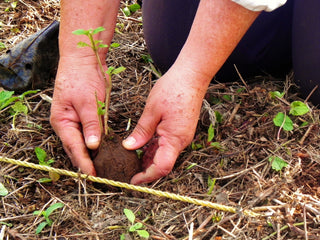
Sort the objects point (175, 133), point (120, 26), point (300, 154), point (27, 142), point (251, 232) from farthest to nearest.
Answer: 1. point (120, 26)
2. point (27, 142)
3. point (300, 154)
4. point (175, 133)
5. point (251, 232)

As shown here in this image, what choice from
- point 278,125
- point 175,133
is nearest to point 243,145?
point 278,125

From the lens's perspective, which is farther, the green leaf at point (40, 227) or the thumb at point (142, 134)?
the thumb at point (142, 134)

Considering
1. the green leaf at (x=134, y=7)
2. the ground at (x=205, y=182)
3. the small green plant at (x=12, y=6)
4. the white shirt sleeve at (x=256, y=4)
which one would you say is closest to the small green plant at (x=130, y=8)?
the green leaf at (x=134, y=7)

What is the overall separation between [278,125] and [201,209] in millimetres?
463

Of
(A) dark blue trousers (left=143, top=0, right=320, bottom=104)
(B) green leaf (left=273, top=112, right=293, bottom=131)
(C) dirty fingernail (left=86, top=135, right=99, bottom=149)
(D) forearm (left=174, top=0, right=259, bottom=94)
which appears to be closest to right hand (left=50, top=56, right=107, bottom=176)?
(C) dirty fingernail (left=86, top=135, right=99, bottom=149)

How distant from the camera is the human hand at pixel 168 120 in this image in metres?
1.32

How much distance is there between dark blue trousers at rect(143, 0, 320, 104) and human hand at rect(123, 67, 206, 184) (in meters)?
0.54

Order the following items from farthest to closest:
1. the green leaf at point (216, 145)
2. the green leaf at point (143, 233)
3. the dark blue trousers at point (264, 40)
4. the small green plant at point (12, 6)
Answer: the small green plant at point (12, 6) < the dark blue trousers at point (264, 40) < the green leaf at point (216, 145) < the green leaf at point (143, 233)

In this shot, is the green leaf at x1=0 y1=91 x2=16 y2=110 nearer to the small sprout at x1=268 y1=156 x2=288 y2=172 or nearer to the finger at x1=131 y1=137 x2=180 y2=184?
the finger at x1=131 y1=137 x2=180 y2=184

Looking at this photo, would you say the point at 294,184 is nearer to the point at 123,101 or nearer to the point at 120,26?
the point at 123,101

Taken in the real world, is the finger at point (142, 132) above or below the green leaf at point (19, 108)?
above

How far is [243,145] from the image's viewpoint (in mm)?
1515

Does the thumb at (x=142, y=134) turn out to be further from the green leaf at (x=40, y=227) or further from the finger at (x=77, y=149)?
the green leaf at (x=40, y=227)

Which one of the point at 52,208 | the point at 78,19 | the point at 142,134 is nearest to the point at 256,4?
the point at 142,134
